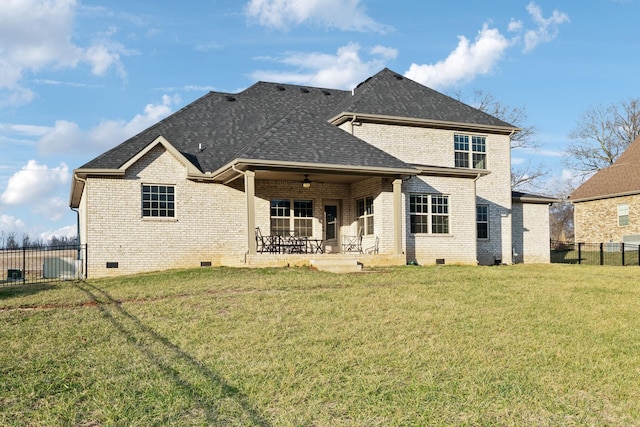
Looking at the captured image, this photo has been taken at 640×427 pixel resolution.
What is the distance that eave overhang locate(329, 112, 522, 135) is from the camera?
2231 centimetres

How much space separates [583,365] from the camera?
7.35 meters

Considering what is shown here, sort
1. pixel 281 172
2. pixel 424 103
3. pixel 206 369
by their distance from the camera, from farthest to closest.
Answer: pixel 424 103 < pixel 281 172 < pixel 206 369

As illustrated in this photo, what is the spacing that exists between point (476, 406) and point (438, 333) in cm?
309

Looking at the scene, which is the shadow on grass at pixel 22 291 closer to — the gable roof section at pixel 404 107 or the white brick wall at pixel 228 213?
the white brick wall at pixel 228 213

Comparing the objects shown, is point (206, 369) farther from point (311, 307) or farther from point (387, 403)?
point (311, 307)

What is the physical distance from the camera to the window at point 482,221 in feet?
81.0

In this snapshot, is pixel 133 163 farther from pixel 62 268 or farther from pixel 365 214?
pixel 365 214

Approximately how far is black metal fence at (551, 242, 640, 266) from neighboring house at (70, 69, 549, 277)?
496 centimetres

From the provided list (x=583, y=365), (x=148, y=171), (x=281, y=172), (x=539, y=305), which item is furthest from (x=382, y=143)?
(x=583, y=365)

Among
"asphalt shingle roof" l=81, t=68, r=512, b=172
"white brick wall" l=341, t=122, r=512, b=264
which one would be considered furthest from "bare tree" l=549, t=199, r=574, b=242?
"asphalt shingle roof" l=81, t=68, r=512, b=172

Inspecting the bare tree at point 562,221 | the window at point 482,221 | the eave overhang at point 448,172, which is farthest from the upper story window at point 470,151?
the bare tree at point 562,221

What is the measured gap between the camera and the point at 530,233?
26891 mm

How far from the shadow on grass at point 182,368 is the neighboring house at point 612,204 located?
3140 centimetres

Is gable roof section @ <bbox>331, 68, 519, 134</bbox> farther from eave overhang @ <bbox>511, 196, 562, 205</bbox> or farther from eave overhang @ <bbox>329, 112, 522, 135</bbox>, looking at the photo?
eave overhang @ <bbox>511, 196, 562, 205</bbox>
